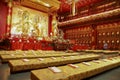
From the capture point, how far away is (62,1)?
13.0m

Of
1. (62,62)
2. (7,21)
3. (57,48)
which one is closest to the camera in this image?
(62,62)

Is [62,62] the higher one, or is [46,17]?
[46,17]

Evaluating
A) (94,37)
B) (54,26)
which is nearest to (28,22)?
(54,26)

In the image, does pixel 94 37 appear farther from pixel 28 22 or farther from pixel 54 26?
pixel 28 22

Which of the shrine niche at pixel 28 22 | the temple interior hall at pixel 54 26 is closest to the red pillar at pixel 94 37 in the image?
the temple interior hall at pixel 54 26

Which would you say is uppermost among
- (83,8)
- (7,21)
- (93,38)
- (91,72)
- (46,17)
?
(83,8)

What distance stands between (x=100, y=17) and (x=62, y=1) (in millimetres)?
4183

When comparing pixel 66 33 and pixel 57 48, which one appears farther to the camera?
pixel 66 33

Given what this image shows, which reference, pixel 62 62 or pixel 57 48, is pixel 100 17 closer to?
pixel 57 48

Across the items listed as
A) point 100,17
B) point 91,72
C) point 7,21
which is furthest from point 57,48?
point 91,72

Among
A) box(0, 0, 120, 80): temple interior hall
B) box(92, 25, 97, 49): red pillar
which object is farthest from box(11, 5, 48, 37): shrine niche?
box(92, 25, 97, 49): red pillar

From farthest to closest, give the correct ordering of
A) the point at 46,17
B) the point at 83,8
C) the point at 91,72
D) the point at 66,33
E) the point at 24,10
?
the point at 66,33, the point at 83,8, the point at 46,17, the point at 24,10, the point at 91,72

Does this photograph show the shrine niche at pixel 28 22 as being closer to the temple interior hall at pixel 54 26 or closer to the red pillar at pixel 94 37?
the temple interior hall at pixel 54 26

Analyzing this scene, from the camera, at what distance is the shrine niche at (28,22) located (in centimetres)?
1059
